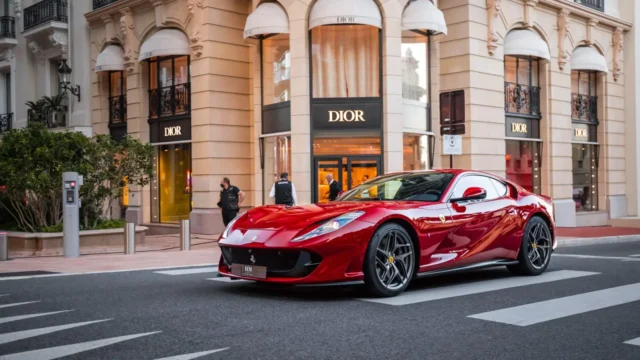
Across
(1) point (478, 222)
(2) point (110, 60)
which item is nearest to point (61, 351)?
(1) point (478, 222)

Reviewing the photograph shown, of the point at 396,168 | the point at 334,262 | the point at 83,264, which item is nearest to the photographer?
the point at 334,262

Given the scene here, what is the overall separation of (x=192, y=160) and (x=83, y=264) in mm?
11241

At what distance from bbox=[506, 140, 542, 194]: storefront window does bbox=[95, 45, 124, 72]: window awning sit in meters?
14.2

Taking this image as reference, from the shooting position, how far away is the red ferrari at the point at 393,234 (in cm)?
684

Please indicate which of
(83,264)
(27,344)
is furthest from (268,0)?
(27,344)

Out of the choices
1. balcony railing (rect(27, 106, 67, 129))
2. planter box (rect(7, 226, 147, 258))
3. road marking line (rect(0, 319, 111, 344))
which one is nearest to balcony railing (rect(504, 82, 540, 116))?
planter box (rect(7, 226, 147, 258))

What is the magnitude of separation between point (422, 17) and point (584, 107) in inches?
466

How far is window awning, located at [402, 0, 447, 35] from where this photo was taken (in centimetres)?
2075

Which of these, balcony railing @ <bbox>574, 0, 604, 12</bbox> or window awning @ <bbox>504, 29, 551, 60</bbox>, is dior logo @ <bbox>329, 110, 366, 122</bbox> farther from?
balcony railing @ <bbox>574, 0, 604, 12</bbox>

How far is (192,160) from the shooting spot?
22.9m

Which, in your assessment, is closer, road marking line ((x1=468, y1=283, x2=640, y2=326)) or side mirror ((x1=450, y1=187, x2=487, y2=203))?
road marking line ((x1=468, y1=283, x2=640, y2=326))

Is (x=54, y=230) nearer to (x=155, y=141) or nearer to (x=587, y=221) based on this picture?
(x=155, y=141)

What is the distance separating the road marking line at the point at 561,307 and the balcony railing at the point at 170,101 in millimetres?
18040

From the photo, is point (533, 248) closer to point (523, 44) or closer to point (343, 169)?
point (343, 169)
